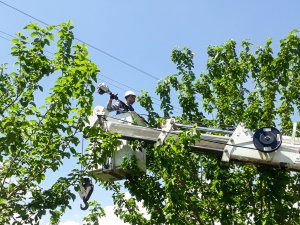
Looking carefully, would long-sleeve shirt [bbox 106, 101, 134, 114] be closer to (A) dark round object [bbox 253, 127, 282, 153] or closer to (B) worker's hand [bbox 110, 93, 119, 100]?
(B) worker's hand [bbox 110, 93, 119, 100]

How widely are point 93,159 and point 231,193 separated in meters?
3.98

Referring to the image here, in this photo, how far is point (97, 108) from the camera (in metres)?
11.0

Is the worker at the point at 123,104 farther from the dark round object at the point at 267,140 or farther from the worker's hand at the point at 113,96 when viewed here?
the dark round object at the point at 267,140

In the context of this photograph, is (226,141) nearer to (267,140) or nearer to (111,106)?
(267,140)

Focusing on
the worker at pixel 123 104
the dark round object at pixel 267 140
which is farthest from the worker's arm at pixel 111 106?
the dark round object at pixel 267 140

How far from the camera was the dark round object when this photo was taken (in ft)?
31.9

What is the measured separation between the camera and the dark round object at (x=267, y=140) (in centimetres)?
972

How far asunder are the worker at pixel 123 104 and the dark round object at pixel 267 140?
3.54m

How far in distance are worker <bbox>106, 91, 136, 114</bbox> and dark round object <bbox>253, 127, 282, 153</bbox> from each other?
3537 mm

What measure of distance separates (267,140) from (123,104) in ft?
12.7

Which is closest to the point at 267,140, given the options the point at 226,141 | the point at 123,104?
the point at 226,141

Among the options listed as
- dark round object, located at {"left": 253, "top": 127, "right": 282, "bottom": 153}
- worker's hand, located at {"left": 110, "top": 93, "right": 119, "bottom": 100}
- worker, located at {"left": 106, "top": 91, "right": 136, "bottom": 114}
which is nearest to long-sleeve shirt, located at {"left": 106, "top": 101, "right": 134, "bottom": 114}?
worker, located at {"left": 106, "top": 91, "right": 136, "bottom": 114}

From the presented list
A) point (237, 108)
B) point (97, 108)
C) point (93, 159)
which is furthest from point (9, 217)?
point (237, 108)

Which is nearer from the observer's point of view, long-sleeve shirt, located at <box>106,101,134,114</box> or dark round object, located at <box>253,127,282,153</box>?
dark round object, located at <box>253,127,282,153</box>
